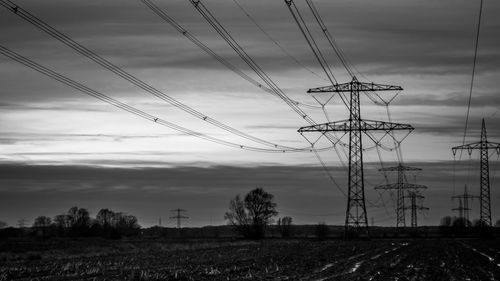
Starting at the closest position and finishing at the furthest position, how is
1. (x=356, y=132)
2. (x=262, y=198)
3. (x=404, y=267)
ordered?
(x=404, y=267), (x=356, y=132), (x=262, y=198)

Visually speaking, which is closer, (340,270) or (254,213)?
(340,270)

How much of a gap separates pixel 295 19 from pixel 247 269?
50.5 feet

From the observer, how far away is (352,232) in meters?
95.4

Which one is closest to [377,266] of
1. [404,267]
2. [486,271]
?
[404,267]

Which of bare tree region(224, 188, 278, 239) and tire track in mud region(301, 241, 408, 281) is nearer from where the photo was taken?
tire track in mud region(301, 241, 408, 281)

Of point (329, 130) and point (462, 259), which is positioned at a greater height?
point (329, 130)

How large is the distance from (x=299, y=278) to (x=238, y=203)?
120 m

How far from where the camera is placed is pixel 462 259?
47094 mm

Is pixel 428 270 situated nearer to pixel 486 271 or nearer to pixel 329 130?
pixel 486 271

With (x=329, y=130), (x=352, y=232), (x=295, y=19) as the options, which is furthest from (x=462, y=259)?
(x=352, y=232)

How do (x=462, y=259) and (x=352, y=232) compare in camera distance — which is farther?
(x=352, y=232)

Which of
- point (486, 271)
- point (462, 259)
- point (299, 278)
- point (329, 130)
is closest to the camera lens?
point (299, 278)

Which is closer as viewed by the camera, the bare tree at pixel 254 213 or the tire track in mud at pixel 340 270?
the tire track in mud at pixel 340 270

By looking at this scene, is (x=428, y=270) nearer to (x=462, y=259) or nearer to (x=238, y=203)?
(x=462, y=259)
